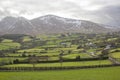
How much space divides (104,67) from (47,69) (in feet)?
69.3

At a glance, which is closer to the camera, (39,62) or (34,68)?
(34,68)

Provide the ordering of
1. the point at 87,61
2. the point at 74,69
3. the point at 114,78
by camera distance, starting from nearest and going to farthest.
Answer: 1. the point at 114,78
2. the point at 74,69
3. the point at 87,61

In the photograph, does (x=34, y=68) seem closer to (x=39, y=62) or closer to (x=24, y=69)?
(x=24, y=69)

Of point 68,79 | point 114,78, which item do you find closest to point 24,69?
point 68,79

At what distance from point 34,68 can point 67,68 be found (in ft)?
41.2

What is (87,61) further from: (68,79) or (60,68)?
(68,79)

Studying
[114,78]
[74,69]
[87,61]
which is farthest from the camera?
[87,61]

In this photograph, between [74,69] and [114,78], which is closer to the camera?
[114,78]

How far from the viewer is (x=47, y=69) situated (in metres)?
95.1

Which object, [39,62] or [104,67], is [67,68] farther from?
[39,62]

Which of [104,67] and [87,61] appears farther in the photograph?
[87,61]

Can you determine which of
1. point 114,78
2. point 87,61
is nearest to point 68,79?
point 114,78

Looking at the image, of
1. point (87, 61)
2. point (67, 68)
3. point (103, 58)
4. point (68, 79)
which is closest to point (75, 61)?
point (87, 61)

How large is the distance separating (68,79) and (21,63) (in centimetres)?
5859
